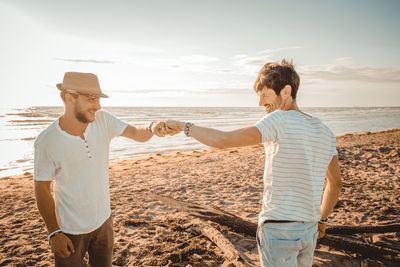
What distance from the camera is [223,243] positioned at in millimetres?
3992

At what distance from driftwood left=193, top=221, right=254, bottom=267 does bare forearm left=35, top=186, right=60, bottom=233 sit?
7.93 feet

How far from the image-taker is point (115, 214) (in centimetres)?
564

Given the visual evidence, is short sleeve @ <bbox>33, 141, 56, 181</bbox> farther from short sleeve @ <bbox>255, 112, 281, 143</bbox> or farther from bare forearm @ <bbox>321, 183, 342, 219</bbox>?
bare forearm @ <bbox>321, 183, 342, 219</bbox>

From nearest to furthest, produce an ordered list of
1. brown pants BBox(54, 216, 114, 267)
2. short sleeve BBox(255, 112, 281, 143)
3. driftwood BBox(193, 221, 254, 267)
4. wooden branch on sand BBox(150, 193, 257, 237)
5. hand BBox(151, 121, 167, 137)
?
1. short sleeve BBox(255, 112, 281, 143)
2. brown pants BBox(54, 216, 114, 267)
3. hand BBox(151, 121, 167, 137)
4. driftwood BBox(193, 221, 254, 267)
5. wooden branch on sand BBox(150, 193, 257, 237)

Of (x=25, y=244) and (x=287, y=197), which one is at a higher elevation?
(x=287, y=197)

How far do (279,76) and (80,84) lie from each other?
5.89 feet

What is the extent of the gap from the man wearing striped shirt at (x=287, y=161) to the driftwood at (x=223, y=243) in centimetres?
181

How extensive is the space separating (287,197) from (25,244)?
4.81m

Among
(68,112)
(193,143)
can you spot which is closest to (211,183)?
(68,112)

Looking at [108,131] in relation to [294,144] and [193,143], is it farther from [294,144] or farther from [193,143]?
[193,143]

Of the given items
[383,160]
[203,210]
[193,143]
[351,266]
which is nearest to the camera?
[351,266]

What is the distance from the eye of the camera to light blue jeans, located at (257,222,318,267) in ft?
5.81

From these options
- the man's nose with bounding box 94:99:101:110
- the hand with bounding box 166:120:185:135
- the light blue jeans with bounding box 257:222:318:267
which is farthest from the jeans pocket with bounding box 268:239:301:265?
the man's nose with bounding box 94:99:101:110

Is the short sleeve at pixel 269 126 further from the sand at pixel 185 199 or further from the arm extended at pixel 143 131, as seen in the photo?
the sand at pixel 185 199
